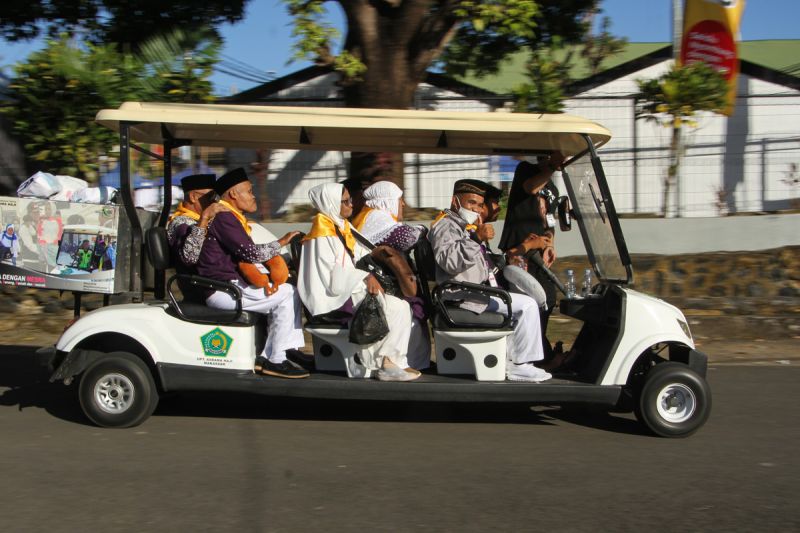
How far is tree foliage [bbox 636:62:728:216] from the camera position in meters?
10.6

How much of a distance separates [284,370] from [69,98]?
5416mm

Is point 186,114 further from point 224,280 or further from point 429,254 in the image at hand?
point 429,254

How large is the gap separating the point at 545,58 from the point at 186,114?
7441 mm

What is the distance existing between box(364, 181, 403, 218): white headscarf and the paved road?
1.45 m

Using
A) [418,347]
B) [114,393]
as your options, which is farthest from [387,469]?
[114,393]

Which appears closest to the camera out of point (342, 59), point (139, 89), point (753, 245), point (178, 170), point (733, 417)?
point (733, 417)

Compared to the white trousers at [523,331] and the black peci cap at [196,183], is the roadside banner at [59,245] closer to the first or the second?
the black peci cap at [196,183]

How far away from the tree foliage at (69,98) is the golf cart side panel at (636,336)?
6264 millimetres

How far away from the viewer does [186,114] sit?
17.5ft

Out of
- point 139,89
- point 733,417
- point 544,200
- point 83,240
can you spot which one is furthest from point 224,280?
point 139,89

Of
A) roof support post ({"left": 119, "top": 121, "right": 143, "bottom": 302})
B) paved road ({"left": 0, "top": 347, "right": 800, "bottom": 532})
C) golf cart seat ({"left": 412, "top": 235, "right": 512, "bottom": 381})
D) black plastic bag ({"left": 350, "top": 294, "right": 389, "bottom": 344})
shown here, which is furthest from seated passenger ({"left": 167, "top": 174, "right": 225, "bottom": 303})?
golf cart seat ({"left": 412, "top": 235, "right": 512, "bottom": 381})

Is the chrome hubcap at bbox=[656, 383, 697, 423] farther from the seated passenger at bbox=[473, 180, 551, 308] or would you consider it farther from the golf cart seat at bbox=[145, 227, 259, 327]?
the golf cart seat at bbox=[145, 227, 259, 327]

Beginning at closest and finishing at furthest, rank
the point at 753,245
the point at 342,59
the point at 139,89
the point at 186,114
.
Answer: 1. the point at 186,114
2. the point at 342,59
3. the point at 139,89
4. the point at 753,245

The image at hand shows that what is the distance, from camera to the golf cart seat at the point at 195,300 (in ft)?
17.8
